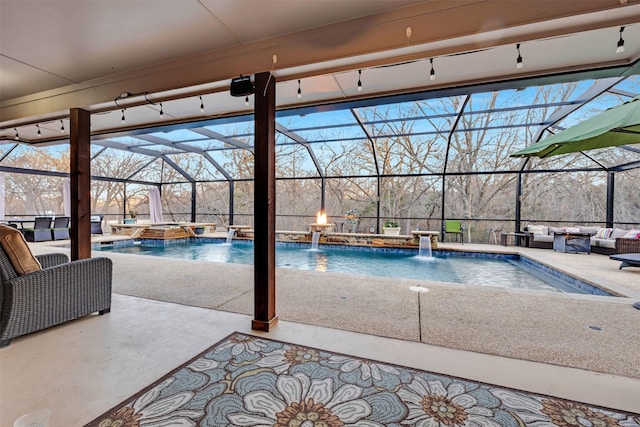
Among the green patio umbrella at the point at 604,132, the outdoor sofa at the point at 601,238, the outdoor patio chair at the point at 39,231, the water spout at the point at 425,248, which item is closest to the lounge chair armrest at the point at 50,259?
the green patio umbrella at the point at 604,132

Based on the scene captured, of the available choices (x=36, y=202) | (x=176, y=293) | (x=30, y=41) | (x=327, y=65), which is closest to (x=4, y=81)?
(x=30, y=41)

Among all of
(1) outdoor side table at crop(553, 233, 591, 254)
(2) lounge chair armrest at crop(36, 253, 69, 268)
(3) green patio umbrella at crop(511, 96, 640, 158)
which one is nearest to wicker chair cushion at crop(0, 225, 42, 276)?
(2) lounge chair armrest at crop(36, 253, 69, 268)

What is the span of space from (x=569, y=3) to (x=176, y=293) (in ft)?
14.7

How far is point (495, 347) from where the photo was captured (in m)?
2.20

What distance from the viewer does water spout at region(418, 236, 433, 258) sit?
772cm

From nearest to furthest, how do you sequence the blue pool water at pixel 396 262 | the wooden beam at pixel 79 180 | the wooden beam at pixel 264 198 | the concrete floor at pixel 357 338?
the concrete floor at pixel 357 338, the wooden beam at pixel 264 198, the wooden beam at pixel 79 180, the blue pool water at pixel 396 262

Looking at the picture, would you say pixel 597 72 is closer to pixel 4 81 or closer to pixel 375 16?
pixel 375 16

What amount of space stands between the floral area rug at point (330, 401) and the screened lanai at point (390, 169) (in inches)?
204

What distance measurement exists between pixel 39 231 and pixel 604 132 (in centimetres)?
1255

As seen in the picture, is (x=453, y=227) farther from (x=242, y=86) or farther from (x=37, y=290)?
(x=37, y=290)

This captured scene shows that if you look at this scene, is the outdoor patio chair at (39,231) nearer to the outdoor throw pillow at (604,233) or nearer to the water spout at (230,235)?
the water spout at (230,235)

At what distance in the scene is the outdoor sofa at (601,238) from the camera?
19.7 feet

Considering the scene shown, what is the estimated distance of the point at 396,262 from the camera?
22.5 feet

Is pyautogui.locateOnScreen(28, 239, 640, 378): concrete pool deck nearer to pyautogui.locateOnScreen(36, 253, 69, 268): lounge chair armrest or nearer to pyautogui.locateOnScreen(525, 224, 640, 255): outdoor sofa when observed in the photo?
pyautogui.locateOnScreen(36, 253, 69, 268): lounge chair armrest
